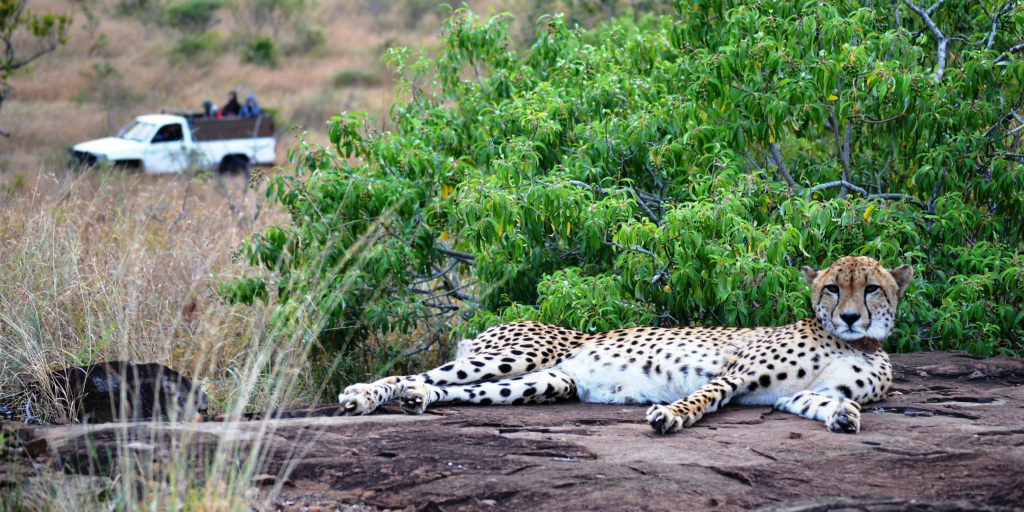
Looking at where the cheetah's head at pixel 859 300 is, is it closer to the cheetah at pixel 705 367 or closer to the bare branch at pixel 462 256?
the cheetah at pixel 705 367

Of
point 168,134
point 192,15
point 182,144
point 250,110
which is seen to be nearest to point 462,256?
point 182,144

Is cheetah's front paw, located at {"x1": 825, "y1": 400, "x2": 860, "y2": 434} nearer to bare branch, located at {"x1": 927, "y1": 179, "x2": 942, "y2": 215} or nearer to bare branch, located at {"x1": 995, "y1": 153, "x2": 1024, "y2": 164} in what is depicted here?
bare branch, located at {"x1": 927, "y1": 179, "x2": 942, "y2": 215}

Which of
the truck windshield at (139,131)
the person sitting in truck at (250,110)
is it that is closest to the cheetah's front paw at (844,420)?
the truck windshield at (139,131)

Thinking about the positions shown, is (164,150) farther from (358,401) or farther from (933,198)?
(933,198)

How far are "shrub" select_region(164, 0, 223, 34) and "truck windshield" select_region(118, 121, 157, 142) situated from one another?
15.3m

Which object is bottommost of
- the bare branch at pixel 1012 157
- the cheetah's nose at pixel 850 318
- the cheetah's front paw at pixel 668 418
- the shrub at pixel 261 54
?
the cheetah's front paw at pixel 668 418

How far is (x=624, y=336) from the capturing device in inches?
197

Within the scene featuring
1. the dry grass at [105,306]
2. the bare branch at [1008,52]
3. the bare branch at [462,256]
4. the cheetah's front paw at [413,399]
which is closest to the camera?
the cheetah's front paw at [413,399]

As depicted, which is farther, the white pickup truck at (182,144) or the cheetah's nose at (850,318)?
the white pickup truck at (182,144)

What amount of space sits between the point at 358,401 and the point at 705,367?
189 cm

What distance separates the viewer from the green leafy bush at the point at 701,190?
5.20 metres

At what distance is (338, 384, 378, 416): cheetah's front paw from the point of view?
402 centimetres

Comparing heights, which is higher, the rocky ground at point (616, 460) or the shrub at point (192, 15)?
the shrub at point (192, 15)

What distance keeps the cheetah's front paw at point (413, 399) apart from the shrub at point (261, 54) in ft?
87.1
